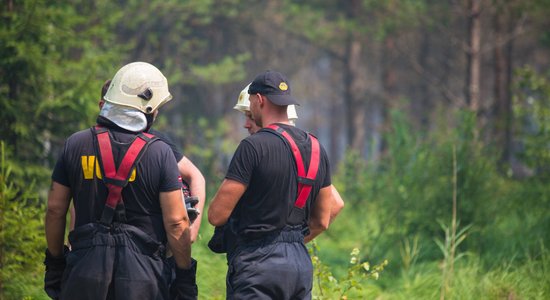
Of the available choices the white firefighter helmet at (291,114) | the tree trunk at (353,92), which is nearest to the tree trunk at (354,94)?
the tree trunk at (353,92)

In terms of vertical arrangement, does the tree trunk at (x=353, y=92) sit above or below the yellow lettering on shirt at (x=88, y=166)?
below

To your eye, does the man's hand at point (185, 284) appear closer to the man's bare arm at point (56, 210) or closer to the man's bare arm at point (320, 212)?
the man's bare arm at point (56, 210)

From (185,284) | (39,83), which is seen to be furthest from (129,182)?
(39,83)

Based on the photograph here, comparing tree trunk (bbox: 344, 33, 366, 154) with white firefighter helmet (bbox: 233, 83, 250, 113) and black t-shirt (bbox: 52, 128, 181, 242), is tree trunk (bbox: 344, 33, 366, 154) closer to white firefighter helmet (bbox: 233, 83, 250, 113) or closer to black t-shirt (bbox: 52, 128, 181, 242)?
white firefighter helmet (bbox: 233, 83, 250, 113)

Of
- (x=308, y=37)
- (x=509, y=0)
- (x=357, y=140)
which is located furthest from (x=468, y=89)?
(x=357, y=140)

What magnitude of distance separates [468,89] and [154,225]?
15.1 meters

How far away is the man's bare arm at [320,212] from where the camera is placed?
473cm

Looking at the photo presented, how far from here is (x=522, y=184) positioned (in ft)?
38.0

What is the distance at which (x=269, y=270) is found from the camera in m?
4.43

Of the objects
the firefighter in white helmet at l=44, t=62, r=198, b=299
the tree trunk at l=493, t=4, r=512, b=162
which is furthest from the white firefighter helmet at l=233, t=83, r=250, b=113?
the tree trunk at l=493, t=4, r=512, b=162

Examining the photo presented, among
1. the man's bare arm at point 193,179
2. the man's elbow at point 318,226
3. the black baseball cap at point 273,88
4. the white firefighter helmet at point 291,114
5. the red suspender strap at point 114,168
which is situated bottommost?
the man's elbow at point 318,226

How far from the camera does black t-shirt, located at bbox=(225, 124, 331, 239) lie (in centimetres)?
442

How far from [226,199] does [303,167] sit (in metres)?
0.46

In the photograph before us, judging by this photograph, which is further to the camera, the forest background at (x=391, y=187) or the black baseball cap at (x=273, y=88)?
the forest background at (x=391, y=187)
